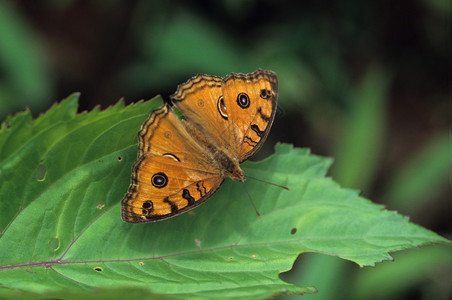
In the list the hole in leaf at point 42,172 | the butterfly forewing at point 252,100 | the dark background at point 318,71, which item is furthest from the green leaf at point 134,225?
the dark background at point 318,71

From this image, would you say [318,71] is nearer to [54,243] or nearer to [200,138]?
[200,138]

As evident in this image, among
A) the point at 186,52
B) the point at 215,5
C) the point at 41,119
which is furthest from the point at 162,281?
the point at 215,5

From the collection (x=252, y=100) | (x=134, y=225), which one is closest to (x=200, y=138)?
(x=252, y=100)

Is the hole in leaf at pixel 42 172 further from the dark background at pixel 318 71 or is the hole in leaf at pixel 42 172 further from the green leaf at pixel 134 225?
the dark background at pixel 318 71

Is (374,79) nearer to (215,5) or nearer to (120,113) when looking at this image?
(215,5)

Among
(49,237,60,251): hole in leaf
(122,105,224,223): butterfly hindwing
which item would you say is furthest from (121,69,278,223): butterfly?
(49,237,60,251): hole in leaf
